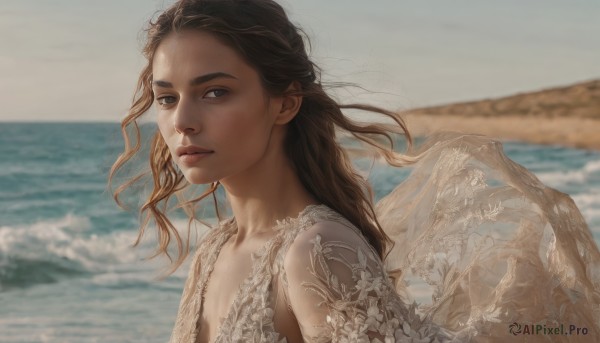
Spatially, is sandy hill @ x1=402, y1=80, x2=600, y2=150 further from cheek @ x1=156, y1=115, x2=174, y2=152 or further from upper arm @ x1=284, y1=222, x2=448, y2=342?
upper arm @ x1=284, y1=222, x2=448, y2=342

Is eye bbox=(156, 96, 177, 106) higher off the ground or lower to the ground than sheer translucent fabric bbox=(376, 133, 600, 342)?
higher

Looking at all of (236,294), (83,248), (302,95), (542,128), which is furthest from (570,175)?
(236,294)

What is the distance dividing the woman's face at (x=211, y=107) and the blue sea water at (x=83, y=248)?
944 millimetres

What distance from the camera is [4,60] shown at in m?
22.1

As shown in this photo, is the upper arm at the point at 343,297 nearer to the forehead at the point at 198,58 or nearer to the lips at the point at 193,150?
the lips at the point at 193,150

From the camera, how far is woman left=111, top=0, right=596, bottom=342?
2135 millimetres

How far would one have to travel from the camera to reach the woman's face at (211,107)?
2327 mm

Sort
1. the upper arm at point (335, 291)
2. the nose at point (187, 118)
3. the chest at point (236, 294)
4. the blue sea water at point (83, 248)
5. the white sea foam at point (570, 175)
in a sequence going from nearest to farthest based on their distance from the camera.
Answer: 1. the upper arm at point (335, 291)
2. the chest at point (236, 294)
3. the nose at point (187, 118)
4. the blue sea water at point (83, 248)
5. the white sea foam at point (570, 175)

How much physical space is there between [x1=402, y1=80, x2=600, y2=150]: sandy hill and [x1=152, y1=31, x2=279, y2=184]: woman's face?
1908 centimetres

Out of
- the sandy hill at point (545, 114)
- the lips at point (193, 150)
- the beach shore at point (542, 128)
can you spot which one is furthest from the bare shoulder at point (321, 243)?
the sandy hill at point (545, 114)

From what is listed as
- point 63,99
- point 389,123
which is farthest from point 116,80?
point 389,123

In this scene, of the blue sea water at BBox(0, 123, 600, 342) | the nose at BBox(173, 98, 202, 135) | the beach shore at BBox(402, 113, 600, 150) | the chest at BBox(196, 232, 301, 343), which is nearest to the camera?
the chest at BBox(196, 232, 301, 343)

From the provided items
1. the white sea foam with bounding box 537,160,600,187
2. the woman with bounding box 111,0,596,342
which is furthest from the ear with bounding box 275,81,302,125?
the white sea foam with bounding box 537,160,600,187

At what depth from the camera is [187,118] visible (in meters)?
2.33
